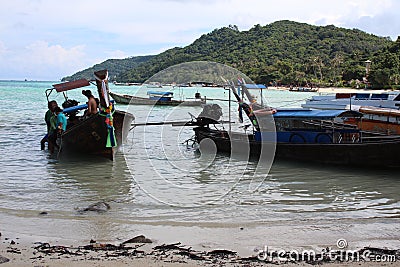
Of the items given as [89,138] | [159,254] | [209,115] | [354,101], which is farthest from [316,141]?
[354,101]

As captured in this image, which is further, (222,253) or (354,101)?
(354,101)

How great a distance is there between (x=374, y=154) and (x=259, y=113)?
3791 mm

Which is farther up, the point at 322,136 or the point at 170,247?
the point at 322,136

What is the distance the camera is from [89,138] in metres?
15.8

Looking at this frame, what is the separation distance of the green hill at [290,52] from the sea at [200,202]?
63.8 metres

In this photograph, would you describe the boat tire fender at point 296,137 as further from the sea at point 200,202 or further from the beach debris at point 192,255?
the beach debris at point 192,255

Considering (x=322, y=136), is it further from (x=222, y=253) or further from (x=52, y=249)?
(x=52, y=249)

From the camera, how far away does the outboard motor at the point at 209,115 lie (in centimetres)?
1852

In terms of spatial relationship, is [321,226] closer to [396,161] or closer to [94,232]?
[94,232]

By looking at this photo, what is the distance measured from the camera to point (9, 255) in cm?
637

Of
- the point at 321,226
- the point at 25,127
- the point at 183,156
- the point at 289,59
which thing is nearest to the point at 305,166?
the point at 183,156

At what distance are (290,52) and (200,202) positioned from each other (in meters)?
134

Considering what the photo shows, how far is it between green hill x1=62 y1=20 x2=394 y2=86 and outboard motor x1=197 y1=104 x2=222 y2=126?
5951cm

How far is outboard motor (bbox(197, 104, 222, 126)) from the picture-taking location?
60.7ft
